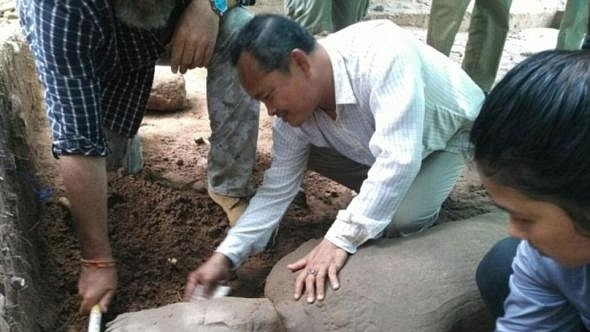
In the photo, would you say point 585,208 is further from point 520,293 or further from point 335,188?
point 335,188

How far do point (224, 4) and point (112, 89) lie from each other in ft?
1.66

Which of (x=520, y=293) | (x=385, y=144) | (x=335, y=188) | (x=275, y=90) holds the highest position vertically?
(x=275, y=90)

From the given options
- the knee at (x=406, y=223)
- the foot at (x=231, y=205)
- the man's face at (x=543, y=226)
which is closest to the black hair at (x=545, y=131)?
the man's face at (x=543, y=226)

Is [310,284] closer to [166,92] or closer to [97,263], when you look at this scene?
[97,263]

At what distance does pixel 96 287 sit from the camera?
1789 millimetres

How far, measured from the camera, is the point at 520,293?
151 centimetres

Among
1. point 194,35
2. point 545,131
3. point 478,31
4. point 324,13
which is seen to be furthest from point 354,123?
point 478,31

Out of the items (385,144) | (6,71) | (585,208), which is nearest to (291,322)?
(385,144)

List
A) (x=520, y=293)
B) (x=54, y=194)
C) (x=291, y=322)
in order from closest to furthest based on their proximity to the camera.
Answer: (x=520, y=293) → (x=291, y=322) → (x=54, y=194)

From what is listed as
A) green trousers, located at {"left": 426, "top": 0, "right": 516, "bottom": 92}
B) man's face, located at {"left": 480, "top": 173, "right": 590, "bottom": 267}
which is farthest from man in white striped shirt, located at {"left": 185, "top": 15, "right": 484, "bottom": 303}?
green trousers, located at {"left": 426, "top": 0, "right": 516, "bottom": 92}

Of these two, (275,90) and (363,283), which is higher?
(275,90)

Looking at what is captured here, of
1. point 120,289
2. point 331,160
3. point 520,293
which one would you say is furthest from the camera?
point 331,160

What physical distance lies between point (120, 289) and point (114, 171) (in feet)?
2.27

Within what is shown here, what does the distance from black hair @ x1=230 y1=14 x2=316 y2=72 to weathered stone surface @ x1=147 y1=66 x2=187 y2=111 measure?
162 centimetres
